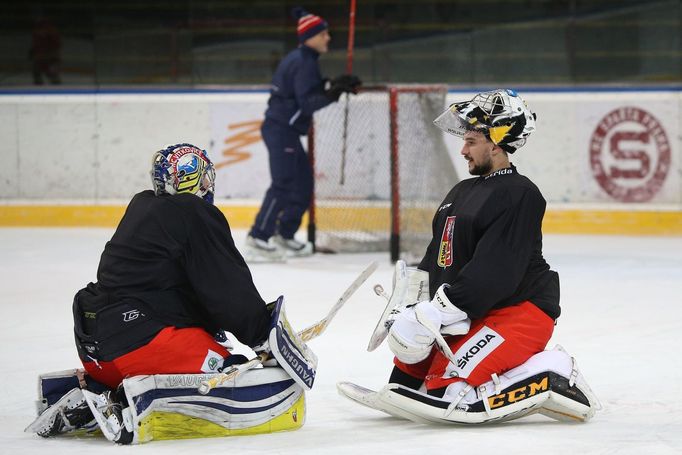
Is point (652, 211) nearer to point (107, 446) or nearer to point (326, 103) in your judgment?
point (326, 103)

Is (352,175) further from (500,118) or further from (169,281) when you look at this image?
(169,281)

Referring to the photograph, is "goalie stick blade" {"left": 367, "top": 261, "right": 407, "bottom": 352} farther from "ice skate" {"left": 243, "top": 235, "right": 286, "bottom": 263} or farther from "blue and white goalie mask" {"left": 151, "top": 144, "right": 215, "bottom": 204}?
"ice skate" {"left": 243, "top": 235, "right": 286, "bottom": 263}

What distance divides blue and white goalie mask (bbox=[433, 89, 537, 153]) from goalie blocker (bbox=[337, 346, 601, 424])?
0.57m

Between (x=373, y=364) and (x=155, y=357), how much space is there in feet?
4.29

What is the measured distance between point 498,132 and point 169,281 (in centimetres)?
93

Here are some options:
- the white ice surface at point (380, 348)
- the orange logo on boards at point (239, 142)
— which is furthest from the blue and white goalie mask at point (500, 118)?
the orange logo on boards at point (239, 142)

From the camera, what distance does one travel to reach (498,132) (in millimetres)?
3348

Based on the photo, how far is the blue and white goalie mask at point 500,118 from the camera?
3.34 m

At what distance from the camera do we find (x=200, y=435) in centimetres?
322

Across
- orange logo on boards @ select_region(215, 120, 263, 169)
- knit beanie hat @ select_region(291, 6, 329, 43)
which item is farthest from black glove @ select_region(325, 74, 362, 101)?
orange logo on boards @ select_region(215, 120, 263, 169)

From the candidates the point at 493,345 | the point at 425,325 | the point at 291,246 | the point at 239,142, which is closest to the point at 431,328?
the point at 425,325

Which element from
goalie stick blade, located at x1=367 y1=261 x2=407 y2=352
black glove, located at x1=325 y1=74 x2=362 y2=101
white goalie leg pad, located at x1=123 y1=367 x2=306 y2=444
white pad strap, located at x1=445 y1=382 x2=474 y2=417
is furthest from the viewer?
black glove, located at x1=325 y1=74 x2=362 y2=101

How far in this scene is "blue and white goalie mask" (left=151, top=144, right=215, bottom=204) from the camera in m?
3.24

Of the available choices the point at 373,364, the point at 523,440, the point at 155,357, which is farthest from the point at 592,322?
the point at 155,357
